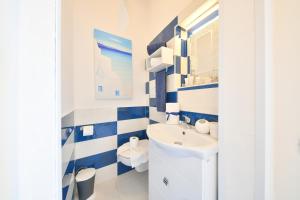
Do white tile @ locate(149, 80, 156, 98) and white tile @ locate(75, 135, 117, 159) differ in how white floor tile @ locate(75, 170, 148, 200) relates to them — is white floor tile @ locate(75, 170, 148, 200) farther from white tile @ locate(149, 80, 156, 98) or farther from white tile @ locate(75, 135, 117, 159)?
white tile @ locate(149, 80, 156, 98)

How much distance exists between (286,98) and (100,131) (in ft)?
5.69

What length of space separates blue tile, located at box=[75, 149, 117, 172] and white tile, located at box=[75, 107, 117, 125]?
0.43m

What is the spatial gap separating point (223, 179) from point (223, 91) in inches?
18.4

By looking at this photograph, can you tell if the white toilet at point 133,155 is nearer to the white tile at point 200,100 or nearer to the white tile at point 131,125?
the white tile at point 131,125

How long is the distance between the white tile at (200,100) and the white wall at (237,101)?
0.33 metres

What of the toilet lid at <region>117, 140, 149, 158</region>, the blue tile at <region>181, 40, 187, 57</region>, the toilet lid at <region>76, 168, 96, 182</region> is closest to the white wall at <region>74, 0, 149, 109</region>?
the toilet lid at <region>117, 140, 149, 158</region>

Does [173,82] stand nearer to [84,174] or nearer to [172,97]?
[172,97]

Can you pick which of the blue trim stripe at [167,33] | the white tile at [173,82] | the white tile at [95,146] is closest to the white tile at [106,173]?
the white tile at [95,146]

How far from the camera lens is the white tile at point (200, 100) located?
104cm

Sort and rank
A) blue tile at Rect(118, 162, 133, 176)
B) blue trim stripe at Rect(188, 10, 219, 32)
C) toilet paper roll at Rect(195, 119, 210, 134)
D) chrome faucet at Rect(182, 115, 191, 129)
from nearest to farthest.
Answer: toilet paper roll at Rect(195, 119, 210, 134) → blue trim stripe at Rect(188, 10, 219, 32) → chrome faucet at Rect(182, 115, 191, 129) → blue tile at Rect(118, 162, 133, 176)

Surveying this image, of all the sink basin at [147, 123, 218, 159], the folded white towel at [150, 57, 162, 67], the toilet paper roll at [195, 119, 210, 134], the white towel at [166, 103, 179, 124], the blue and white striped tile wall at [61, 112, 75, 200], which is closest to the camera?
the sink basin at [147, 123, 218, 159]

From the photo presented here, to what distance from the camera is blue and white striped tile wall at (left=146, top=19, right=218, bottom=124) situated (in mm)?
1065

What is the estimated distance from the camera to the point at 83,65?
1.61 meters

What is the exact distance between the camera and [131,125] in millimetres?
2020
